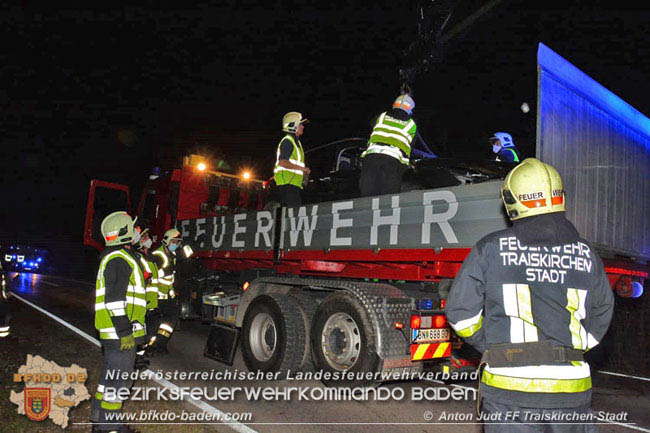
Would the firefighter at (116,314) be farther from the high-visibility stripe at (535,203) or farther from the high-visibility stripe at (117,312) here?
the high-visibility stripe at (535,203)

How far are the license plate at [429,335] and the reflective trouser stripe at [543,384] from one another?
243 cm

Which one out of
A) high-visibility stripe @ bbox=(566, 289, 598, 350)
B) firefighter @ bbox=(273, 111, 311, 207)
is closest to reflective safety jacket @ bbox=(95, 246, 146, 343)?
firefighter @ bbox=(273, 111, 311, 207)

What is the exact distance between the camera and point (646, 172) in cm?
566

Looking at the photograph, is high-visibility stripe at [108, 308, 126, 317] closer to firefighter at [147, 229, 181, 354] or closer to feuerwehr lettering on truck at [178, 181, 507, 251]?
feuerwehr lettering on truck at [178, 181, 507, 251]

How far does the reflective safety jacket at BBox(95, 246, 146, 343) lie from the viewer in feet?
12.6

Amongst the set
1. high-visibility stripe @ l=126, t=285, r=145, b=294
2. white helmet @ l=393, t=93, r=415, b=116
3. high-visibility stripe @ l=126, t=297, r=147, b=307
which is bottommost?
high-visibility stripe @ l=126, t=297, r=147, b=307

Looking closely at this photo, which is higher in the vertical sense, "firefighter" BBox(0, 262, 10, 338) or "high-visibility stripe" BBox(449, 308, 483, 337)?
"high-visibility stripe" BBox(449, 308, 483, 337)

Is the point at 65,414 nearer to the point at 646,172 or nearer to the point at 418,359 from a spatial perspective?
the point at 418,359

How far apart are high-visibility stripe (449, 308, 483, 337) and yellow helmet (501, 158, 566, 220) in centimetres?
53

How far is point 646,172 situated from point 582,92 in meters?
1.73

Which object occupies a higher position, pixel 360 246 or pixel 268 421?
pixel 360 246

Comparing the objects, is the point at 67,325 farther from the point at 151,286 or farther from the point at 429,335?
the point at 429,335

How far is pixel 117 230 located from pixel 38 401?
1.89 m

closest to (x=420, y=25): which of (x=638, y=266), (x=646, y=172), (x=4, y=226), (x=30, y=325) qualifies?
(x=646, y=172)
